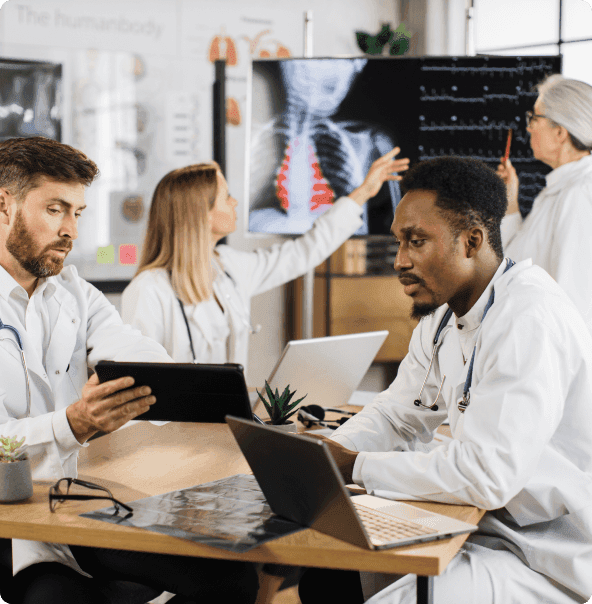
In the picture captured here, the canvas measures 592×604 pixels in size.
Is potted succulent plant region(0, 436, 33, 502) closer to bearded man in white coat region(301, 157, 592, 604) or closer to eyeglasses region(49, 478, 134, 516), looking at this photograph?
eyeglasses region(49, 478, 134, 516)

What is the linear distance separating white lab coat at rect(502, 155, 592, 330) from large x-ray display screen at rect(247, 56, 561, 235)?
1.48ft

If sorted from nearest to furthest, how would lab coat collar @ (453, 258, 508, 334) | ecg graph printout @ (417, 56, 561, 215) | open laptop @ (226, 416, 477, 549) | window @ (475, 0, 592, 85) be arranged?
open laptop @ (226, 416, 477, 549)
lab coat collar @ (453, 258, 508, 334)
ecg graph printout @ (417, 56, 561, 215)
window @ (475, 0, 592, 85)

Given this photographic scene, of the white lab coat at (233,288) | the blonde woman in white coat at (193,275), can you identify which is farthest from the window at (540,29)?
the blonde woman in white coat at (193,275)

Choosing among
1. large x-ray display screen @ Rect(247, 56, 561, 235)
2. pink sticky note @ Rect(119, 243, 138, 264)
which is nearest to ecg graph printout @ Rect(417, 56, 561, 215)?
large x-ray display screen @ Rect(247, 56, 561, 235)

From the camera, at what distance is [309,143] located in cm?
348

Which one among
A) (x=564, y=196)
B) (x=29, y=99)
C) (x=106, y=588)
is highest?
(x=29, y=99)

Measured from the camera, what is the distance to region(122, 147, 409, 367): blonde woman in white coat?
9.27 ft

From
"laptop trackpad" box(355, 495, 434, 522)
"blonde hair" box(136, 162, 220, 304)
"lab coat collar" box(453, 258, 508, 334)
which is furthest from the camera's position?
"blonde hair" box(136, 162, 220, 304)

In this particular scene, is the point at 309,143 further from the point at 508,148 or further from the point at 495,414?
the point at 495,414

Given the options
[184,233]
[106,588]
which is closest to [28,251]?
[106,588]

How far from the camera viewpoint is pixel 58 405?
1.77 meters

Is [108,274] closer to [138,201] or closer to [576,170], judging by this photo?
[138,201]

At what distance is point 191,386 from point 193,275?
154cm

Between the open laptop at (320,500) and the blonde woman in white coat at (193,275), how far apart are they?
63.7 inches
